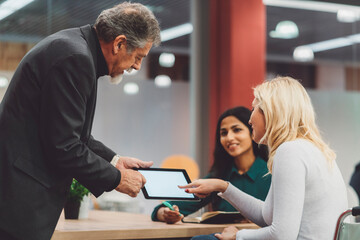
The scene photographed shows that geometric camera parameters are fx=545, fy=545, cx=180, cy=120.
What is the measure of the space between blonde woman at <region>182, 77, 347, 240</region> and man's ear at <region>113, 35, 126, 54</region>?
1.95 ft

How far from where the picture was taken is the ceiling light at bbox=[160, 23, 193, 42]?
241 inches

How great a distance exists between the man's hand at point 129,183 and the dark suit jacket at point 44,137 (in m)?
0.11

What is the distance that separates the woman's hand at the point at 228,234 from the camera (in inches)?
92.9

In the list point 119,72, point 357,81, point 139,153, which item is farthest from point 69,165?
point 357,81

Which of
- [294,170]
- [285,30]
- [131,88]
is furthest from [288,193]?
[285,30]

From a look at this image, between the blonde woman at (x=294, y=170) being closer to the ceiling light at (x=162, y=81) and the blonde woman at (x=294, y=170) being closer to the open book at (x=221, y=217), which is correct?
the open book at (x=221, y=217)

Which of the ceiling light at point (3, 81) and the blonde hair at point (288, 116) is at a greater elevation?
the ceiling light at point (3, 81)

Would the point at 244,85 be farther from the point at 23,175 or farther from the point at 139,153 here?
the point at 23,175

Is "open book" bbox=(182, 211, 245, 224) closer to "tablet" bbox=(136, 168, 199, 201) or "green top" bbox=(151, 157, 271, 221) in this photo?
"tablet" bbox=(136, 168, 199, 201)

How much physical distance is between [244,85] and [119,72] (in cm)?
366

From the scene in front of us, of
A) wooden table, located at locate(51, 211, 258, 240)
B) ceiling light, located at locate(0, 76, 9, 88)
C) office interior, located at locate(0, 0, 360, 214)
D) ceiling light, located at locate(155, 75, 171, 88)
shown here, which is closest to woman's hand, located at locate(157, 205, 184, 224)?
wooden table, located at locate(51, 211, 258, 240)

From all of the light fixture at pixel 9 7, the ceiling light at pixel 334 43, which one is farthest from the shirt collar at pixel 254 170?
the ceiling light at pixel 334 43

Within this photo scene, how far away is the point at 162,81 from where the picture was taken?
6.11m

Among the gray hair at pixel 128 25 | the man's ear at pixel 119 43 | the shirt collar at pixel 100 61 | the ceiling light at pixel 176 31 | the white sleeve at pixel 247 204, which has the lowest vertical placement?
the white sleeve at pixel 247 204
